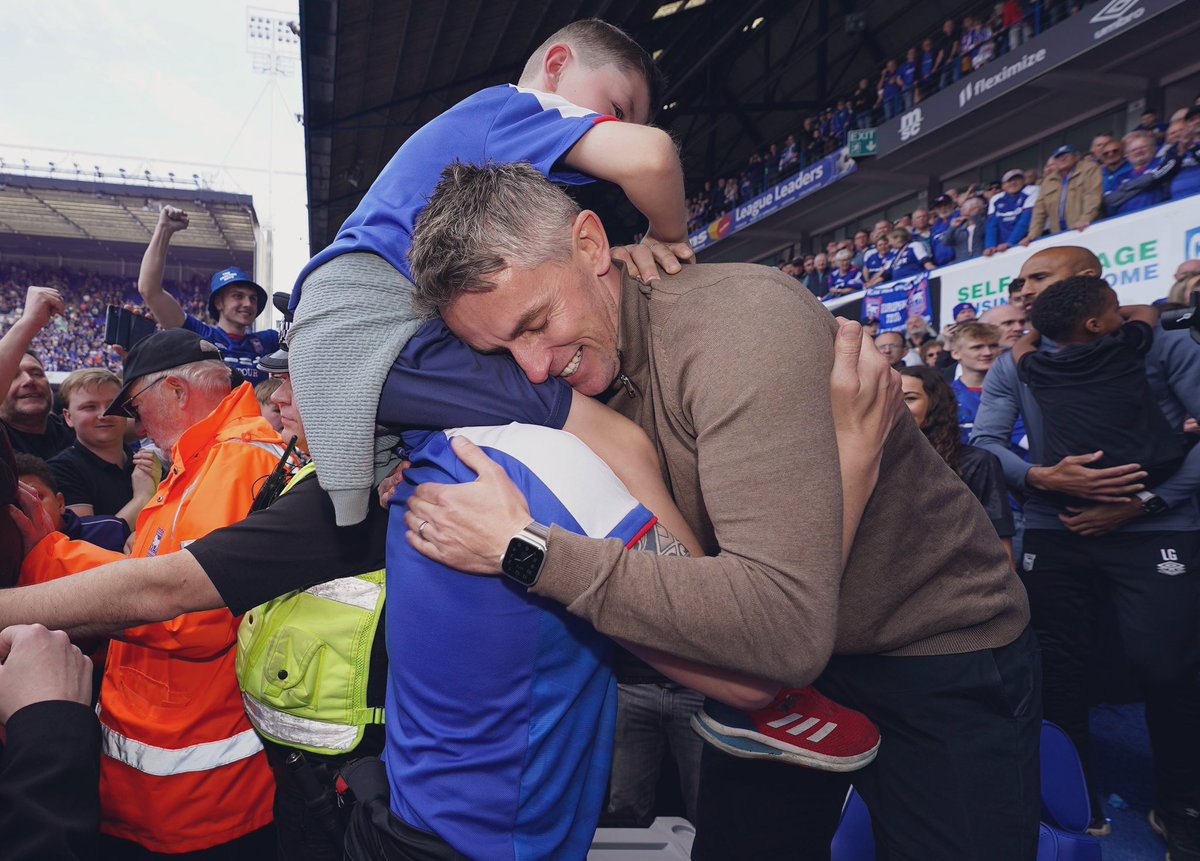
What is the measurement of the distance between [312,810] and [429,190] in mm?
1461

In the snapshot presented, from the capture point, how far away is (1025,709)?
1473 mm

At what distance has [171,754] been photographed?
6.27ft

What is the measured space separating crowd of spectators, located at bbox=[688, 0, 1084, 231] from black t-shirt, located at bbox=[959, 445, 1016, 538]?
4441 millimetres

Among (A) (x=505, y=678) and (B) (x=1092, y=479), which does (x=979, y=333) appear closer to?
(B) (x=1092, y=479)

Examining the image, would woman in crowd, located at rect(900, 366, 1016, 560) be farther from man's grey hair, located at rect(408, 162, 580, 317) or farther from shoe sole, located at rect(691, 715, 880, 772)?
man's grey hair, located at rect(408, 162, 580, 317)

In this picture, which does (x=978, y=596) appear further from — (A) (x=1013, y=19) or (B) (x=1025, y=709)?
(A) (x=1013, y=19)

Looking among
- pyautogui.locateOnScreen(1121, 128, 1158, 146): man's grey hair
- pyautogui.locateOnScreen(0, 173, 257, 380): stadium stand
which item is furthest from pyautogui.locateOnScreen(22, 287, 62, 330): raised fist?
pyautogui.locateOnScreen(0, 173, 257, 380): stadium stand

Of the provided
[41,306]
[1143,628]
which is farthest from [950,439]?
[41,306]

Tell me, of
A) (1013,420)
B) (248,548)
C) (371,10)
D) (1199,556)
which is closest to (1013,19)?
(371,10)

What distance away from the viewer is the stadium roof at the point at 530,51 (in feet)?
36.6

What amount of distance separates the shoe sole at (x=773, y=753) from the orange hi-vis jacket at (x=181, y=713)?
129 centimetres

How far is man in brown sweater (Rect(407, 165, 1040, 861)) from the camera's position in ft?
3.46

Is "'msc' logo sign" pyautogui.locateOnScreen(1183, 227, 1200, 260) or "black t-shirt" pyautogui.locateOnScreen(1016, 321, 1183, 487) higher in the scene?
"'msc' logo sign" pyautogui.locateOnScreen(1183, 227, 1200, 260)

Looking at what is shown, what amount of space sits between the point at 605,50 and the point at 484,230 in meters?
1.12
